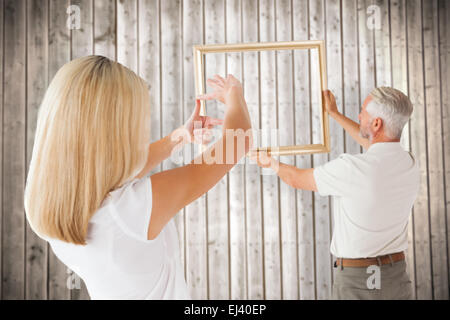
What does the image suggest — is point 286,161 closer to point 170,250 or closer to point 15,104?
point 170,250

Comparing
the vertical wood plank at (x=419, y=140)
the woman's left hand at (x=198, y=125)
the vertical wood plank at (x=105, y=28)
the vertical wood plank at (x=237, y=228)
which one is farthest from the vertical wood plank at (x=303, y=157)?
the vertical wood plank at (x=105, y=28)

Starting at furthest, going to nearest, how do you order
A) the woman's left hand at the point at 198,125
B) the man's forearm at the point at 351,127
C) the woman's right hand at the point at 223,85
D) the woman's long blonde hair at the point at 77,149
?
the man's forearm at the point at 351,127, the woman's left hand at the point at 198,125, the woman's right hand at the point at 223,85, the woman's long blonde hair at the point at 77,149

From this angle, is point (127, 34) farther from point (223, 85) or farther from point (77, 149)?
point (77, 149)

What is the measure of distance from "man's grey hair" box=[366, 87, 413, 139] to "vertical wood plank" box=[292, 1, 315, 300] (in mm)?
462

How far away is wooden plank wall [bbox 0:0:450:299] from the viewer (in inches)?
74.4

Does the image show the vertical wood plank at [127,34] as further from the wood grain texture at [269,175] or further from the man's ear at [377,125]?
the man's ear at [377,125]

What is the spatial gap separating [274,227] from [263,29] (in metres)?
1.07

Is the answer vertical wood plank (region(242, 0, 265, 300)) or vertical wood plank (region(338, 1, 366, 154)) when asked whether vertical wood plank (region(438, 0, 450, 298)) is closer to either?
vertical wood plank (region(338, 1, 366, 154))

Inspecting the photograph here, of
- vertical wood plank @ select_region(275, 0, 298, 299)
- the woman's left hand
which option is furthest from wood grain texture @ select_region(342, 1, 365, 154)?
the woman's left hand

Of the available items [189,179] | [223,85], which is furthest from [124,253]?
[223,85]

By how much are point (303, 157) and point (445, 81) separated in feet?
2.91

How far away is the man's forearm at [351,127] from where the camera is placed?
1709mm

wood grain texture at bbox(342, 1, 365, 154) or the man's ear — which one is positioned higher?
wood grain texture at bbox(342, 1, 365, 154)

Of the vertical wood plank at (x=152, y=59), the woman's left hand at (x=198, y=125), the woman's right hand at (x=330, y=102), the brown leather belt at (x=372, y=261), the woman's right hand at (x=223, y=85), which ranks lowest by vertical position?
the brown leather belt at (x=372, y=261)
